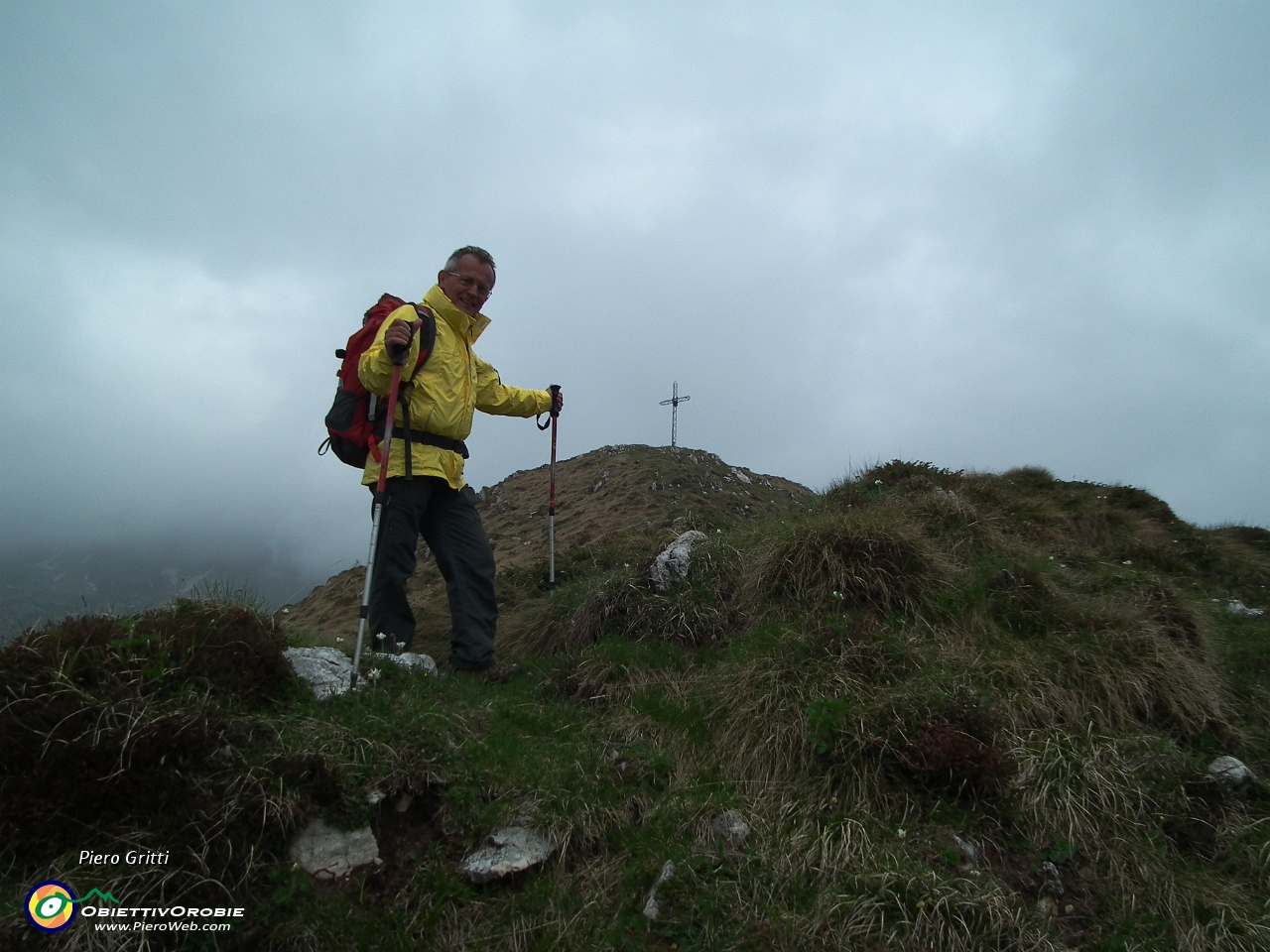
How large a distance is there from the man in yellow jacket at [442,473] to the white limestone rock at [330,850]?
2.13m

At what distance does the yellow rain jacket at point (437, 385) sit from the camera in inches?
207

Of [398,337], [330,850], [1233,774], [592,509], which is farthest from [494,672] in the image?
[592,509]

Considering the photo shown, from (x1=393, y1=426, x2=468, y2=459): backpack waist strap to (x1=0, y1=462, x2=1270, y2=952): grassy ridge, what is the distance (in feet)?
5.90

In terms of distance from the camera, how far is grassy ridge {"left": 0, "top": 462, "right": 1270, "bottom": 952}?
2.96 m

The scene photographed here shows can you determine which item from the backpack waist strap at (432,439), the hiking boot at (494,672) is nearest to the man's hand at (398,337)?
the backpack waist strap at (432,439)

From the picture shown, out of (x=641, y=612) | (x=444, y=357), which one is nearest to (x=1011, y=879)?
(x=641, y=612)

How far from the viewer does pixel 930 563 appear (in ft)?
19.1

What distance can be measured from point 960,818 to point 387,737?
10.1 feet

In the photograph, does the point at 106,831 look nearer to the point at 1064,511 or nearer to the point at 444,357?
the point at 444,357

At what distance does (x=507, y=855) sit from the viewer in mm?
3344

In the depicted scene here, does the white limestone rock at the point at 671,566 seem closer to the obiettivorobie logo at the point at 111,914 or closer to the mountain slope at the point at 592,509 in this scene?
the mountain slope at the point at 592,509

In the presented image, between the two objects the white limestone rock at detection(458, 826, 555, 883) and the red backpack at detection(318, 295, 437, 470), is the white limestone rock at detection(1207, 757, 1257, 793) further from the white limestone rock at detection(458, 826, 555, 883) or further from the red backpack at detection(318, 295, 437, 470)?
the red backpack at detection(318, 295, 437, 470)

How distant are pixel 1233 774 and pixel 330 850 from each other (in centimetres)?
507

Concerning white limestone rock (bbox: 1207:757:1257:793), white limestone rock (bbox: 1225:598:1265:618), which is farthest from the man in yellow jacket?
white limestone rock (bbox: 1225:598:1265:618)
